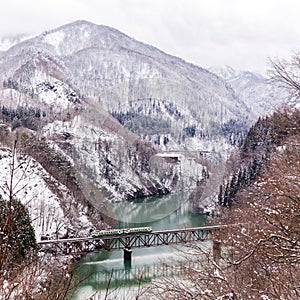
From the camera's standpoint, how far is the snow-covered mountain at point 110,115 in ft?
161

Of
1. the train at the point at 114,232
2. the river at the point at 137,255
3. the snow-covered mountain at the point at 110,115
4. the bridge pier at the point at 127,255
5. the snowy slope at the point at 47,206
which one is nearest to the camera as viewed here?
the river at the point at 137,255

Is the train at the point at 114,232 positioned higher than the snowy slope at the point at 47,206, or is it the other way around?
the snowy slope at the point at 47,206

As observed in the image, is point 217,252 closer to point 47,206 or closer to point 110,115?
point 47,206

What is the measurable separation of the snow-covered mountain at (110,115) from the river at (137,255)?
286 cm

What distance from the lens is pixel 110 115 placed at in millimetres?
83750

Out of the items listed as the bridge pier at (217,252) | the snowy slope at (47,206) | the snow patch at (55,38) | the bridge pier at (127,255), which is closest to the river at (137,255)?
the bridge pier at (127,255)

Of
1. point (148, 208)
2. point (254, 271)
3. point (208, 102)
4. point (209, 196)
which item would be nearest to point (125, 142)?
point (148, 208)

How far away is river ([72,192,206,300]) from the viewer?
Result: 1788cm

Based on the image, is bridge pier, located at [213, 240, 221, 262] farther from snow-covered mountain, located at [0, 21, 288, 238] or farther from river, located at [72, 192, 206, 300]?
snow-covered mountain, located at [0, 21, 288, 238]

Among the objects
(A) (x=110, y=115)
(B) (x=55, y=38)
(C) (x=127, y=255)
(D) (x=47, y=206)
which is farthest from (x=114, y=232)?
(B) (x=55, y=38)

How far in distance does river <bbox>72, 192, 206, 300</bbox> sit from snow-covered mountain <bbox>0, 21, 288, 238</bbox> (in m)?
2.86

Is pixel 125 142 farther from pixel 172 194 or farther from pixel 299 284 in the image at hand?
pixel 299 284

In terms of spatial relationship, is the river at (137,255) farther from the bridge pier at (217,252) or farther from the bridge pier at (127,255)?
the bridge pier at (217,252)

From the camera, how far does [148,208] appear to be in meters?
42.4
